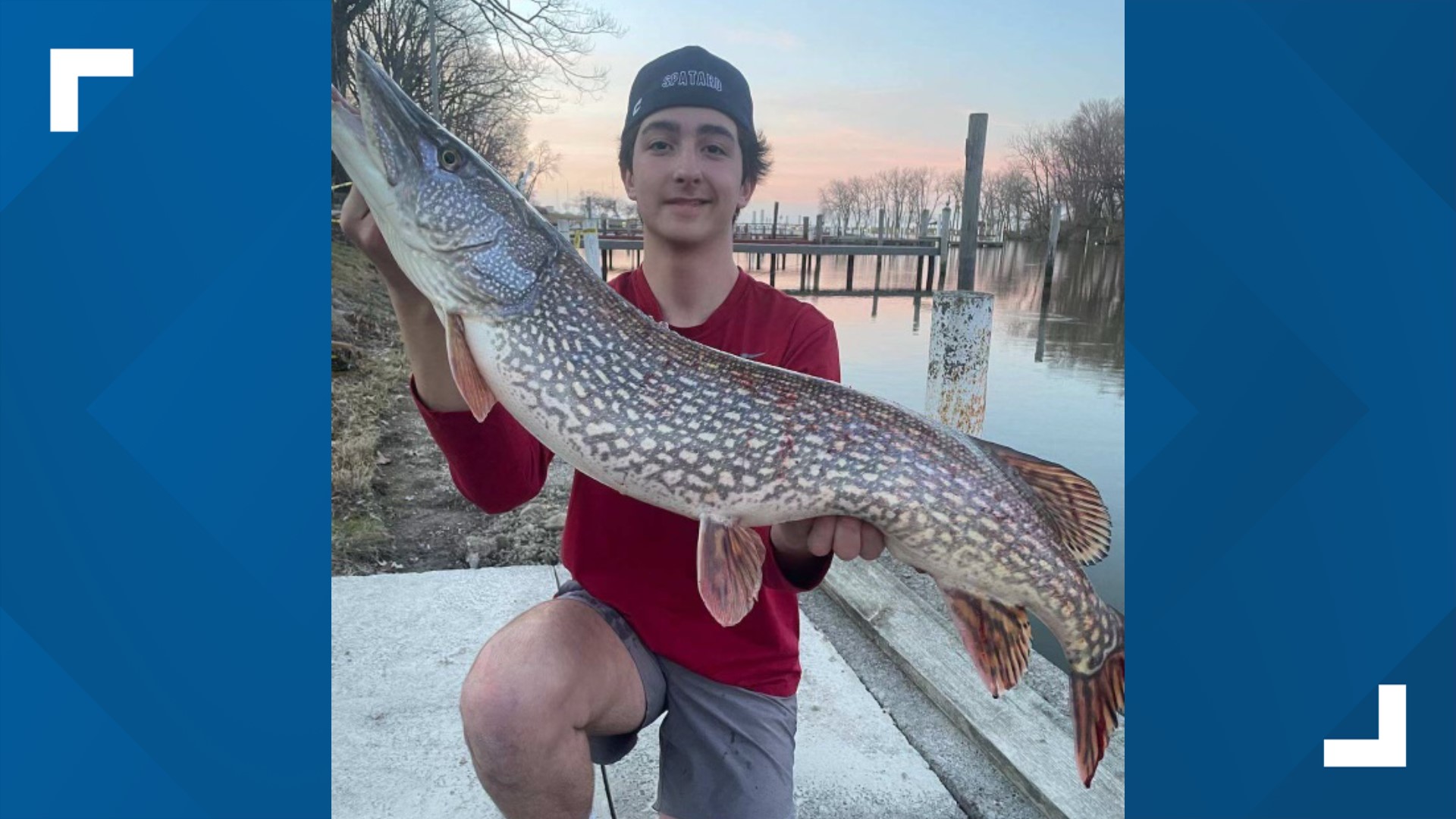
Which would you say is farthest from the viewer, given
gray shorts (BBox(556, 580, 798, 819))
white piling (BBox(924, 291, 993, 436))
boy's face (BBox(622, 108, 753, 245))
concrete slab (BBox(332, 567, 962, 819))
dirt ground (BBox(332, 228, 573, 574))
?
white piling (BBox(924, 291, 993, 436))

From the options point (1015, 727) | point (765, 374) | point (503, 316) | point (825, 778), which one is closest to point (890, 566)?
point (1015, 727)

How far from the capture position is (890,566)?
3.80 m

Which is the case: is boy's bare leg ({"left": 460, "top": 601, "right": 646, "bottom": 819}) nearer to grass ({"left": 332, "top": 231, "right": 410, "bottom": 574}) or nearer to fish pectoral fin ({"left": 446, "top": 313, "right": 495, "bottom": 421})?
fish pectoral fin ({"left": 446, "top": 313, "right": 495, "bottom": 421})

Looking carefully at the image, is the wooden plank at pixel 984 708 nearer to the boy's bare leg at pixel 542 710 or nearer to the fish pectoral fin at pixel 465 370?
the boy's bare leg at pixel 542 710

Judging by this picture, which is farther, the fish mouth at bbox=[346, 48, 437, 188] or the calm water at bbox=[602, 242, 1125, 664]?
the calm water at bbox=[602, 242, 1125, 664]

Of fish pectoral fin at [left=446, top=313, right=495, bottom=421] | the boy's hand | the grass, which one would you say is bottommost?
the grass

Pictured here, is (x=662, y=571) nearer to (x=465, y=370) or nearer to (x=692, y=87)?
(x=465, y=370)

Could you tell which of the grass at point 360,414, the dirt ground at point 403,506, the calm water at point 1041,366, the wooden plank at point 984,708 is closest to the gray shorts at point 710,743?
the wooden plank at point 984,708

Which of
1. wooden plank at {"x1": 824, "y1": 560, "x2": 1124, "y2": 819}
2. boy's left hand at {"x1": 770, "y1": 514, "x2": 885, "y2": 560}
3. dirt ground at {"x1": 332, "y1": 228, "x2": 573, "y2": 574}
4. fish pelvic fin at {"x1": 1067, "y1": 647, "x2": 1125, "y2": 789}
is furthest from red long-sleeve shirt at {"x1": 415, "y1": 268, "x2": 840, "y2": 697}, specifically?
dirt ground at {"x1": 332, "y1": 228, "x2": 573, "y2": 574}

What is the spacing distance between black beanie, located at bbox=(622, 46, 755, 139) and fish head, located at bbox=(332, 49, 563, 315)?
20.9 inches

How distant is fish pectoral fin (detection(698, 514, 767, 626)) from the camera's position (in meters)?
1.70

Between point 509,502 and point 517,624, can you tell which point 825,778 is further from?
point 509,502

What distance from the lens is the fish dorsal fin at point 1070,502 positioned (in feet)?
6.09

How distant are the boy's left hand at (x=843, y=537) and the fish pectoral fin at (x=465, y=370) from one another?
728 mm
